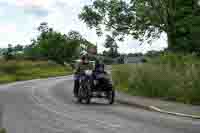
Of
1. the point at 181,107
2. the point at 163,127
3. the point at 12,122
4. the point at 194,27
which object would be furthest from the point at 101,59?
the point at 194,27

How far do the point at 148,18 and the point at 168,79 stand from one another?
2210 centimetres

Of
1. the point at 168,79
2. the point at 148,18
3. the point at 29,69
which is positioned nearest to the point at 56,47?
the point at 29,69

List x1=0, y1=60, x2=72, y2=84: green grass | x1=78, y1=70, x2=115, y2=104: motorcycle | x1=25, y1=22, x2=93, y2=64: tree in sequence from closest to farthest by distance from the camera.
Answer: x1=78, y1=70, x2=115, y2=104: motorcycle < x1=0, y1=60, x2=72, y2=84: green grass < x1=25, y1=22, x2=93, y2=64: tree

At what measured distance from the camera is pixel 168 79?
72.5 ft

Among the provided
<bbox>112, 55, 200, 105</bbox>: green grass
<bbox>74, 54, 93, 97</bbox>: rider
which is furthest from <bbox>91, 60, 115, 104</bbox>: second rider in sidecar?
<bbox>112, 55, 200, 105</bbox>: green grass

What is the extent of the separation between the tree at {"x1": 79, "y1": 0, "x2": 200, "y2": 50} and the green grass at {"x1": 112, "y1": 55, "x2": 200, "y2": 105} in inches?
521

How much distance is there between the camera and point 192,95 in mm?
19078

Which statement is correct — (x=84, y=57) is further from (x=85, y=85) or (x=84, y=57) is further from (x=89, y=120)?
(x=89, y=120)

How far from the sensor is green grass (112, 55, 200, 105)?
19758mm

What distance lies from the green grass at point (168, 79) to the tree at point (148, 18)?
13228mm

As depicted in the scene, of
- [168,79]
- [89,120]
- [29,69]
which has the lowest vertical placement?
[29,69]

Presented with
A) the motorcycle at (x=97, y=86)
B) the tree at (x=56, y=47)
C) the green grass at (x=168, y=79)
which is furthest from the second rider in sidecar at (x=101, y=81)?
the tree at (x=56, y=47)

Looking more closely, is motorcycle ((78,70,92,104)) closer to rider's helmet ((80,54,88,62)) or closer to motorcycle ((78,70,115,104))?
motorcycle ((78,70,115,104))

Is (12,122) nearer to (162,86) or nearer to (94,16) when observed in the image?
(162,86)
